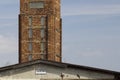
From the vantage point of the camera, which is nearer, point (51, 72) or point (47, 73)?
point (51, 72)

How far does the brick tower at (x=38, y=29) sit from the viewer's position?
332ft

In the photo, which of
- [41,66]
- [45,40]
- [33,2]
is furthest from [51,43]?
[41,66]

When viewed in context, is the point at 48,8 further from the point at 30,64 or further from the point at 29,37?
the point at 30,64

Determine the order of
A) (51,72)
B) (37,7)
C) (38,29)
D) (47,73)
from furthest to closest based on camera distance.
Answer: (37,7), (38,29), (47,73), (51,72)

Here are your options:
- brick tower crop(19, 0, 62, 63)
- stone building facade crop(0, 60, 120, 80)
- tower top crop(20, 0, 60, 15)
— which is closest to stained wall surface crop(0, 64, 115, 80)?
stone building facade crop(0, 60, 120, 80)

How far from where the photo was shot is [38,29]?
101938 millimetres

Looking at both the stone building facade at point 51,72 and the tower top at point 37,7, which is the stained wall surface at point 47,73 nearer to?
the stone building facade at point 51,72

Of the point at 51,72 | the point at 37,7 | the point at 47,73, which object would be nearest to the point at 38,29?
the point at 37,7

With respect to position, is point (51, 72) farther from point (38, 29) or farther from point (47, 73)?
point (38, 29)

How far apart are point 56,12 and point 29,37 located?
8.17 meters

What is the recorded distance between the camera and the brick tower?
332 feet

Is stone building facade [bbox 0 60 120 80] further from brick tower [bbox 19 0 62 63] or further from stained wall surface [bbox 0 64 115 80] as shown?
brick tower [bbox 19 0 62 63]

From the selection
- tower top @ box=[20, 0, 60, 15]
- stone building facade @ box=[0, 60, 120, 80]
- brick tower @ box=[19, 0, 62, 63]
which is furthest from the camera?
tower top @ box=[20, 0, 60, 15]

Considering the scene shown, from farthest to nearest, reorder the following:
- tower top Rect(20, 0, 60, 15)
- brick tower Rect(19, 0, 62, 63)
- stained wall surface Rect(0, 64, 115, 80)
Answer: tower top Rect(20, 0, 60, 15)
brick tower Rect(19, 0, 62, 63)
stained wall surface Rect(0, 64, 115, 80)
